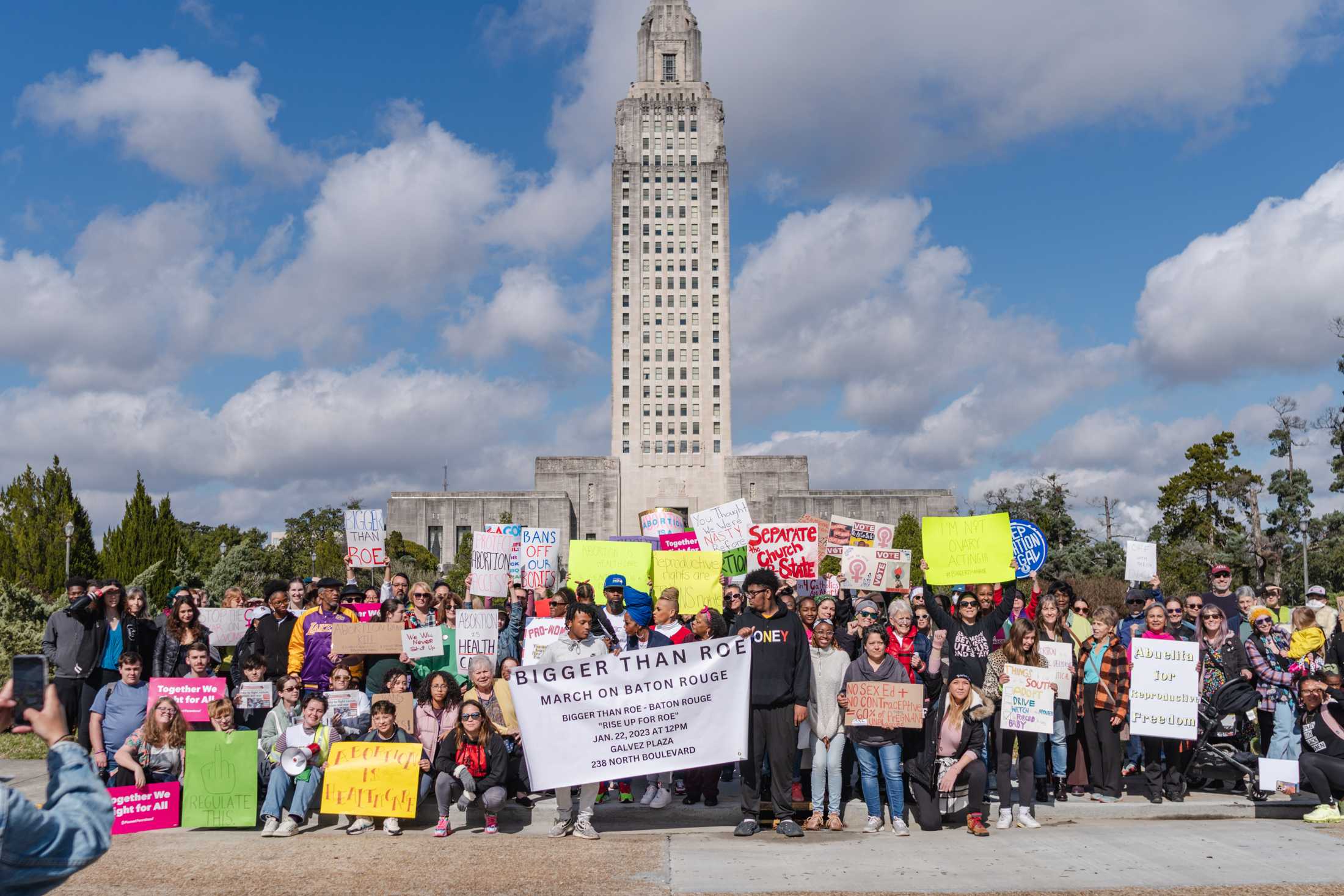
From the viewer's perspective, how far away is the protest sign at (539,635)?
1102cm

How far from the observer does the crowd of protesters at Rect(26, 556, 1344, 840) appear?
9.22 meters

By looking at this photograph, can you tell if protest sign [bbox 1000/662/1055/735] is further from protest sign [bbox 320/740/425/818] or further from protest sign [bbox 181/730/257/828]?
protest sign [bbox 181/730/257/828]

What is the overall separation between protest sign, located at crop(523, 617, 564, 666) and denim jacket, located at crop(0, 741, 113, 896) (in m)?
7.94

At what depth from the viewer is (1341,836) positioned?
346 inches

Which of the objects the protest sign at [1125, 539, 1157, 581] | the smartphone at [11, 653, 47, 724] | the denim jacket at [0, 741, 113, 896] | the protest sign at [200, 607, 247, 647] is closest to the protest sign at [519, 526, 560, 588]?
the protest sign at [200, 607, 247, 647]

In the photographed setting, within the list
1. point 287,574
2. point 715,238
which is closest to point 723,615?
point 287,574

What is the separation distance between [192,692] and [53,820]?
7.67 m

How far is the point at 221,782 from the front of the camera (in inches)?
367

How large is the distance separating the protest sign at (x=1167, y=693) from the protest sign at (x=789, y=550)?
20.1ft

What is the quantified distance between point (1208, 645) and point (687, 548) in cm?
897

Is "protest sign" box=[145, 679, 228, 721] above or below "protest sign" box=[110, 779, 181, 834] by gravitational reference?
above

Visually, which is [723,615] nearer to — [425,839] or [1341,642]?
[425,839]

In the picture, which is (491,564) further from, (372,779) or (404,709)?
(372,779)

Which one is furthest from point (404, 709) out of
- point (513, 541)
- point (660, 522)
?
point (660, 522)
